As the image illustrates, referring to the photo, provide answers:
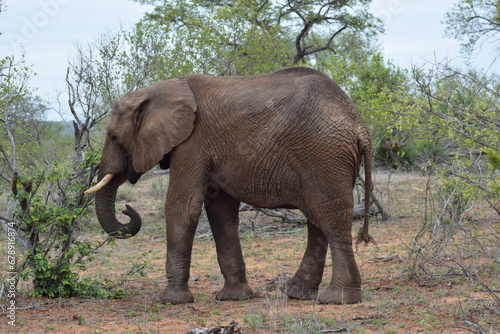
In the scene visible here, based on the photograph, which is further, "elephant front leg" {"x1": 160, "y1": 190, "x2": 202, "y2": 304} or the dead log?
"elephant front leg" {"x1": 160, "y1": 190, "x2": 202, "y2": 304}

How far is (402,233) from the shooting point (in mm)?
11742

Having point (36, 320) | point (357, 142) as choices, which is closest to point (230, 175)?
point (357, 142)

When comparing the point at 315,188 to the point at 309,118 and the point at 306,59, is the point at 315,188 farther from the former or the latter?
the point at 306,59

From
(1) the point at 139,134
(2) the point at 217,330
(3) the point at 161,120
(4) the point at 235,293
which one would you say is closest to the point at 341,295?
(4) the point at 235,293

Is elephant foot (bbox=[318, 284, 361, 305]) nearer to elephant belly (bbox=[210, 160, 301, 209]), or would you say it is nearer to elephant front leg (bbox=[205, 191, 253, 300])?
elephant belly (bbox=[210, 160, 301, 209])

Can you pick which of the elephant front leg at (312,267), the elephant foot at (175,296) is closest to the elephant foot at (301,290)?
the elephant front leg at (312,267)

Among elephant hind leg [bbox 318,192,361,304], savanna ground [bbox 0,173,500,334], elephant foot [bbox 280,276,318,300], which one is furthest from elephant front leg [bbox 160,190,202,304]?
elephant hind leg [bbox 318,192,361,304]

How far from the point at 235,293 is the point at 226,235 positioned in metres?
0.69

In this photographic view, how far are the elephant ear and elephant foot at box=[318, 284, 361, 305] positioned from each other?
2.28 metres

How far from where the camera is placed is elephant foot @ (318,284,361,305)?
270 inches

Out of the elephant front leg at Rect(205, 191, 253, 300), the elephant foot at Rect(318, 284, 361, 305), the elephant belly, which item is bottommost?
the elephant foot at Rect(318, 284, 361, 305)

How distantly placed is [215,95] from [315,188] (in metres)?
1.62

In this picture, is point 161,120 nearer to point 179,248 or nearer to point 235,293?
point 179,248

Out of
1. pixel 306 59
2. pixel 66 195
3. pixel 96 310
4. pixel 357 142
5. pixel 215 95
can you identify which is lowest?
pixel 96 310
